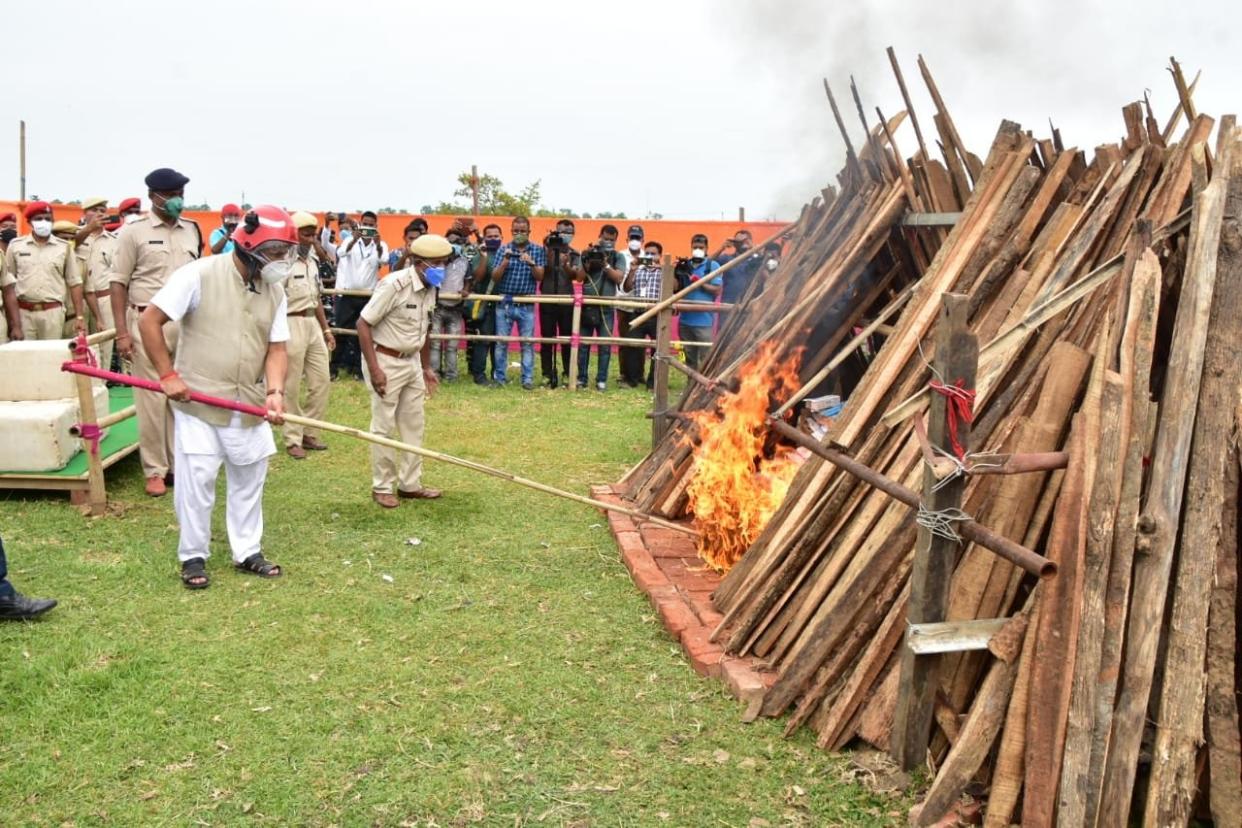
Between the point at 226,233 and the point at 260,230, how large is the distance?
209 inches

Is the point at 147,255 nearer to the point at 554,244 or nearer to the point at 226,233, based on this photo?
the point at 226,233

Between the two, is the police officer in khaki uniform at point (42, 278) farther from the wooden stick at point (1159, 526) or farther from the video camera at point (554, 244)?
the wooden stick at point (1159, 526)

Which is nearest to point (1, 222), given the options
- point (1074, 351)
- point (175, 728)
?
point (175, 728)

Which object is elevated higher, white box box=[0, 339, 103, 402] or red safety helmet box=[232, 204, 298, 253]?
red safety helmet box=[232, 204, 298, 253]

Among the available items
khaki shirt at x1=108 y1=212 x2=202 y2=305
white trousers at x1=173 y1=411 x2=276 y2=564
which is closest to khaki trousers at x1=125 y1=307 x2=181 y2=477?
khaki shirt at x1=108 y1=212 x2=202 y2=305

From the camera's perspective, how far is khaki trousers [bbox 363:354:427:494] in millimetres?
7137

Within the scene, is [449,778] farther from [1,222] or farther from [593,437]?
[1,222]

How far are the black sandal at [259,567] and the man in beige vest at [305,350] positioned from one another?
9.82 feet

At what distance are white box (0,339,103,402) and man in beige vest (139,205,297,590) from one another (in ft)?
7.60

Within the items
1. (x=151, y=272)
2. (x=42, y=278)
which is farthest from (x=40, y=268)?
(x=151, y=272)

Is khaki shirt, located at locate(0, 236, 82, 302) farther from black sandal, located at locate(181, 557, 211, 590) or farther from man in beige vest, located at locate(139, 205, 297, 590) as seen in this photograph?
black sandal, located at locate(181, 557, 211, 590)

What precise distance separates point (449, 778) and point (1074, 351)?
9.08 ft

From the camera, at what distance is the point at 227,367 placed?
5387mm

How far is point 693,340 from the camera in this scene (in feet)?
44.1
